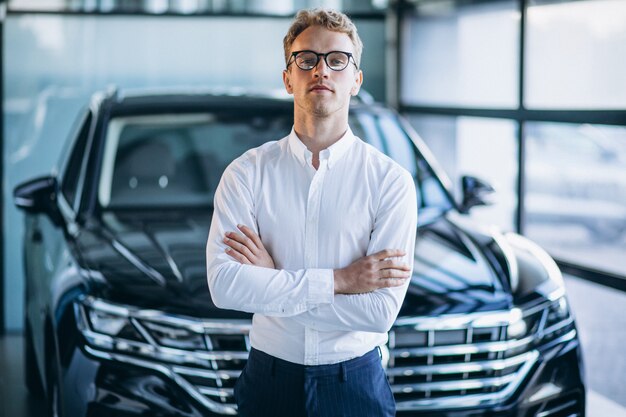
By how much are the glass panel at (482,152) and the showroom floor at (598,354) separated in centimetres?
76

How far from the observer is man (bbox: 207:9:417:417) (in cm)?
251

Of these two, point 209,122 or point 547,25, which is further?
point 547,25

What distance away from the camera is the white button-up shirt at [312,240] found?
253 cm

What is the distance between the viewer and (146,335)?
3.44 m

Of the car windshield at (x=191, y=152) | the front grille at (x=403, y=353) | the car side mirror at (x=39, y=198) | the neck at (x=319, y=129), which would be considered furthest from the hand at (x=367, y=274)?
the car side mirror at (x=39, y=198)

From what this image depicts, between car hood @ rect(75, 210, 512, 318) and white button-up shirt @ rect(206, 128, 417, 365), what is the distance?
2.73 ft

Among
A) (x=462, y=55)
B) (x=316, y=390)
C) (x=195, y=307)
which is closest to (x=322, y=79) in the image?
(x=316, y=390)

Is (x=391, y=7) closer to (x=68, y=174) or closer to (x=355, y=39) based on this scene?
(x=68, y=174)

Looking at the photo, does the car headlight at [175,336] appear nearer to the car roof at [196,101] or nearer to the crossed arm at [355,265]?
the crossed arm at [355,265]

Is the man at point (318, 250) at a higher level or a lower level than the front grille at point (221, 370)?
higher

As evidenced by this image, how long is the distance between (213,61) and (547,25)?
2894 mm

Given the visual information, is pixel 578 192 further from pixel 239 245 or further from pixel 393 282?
pixel 239 245

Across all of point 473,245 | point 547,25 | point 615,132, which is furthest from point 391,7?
point 473,245

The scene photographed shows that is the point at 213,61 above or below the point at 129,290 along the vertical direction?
above
